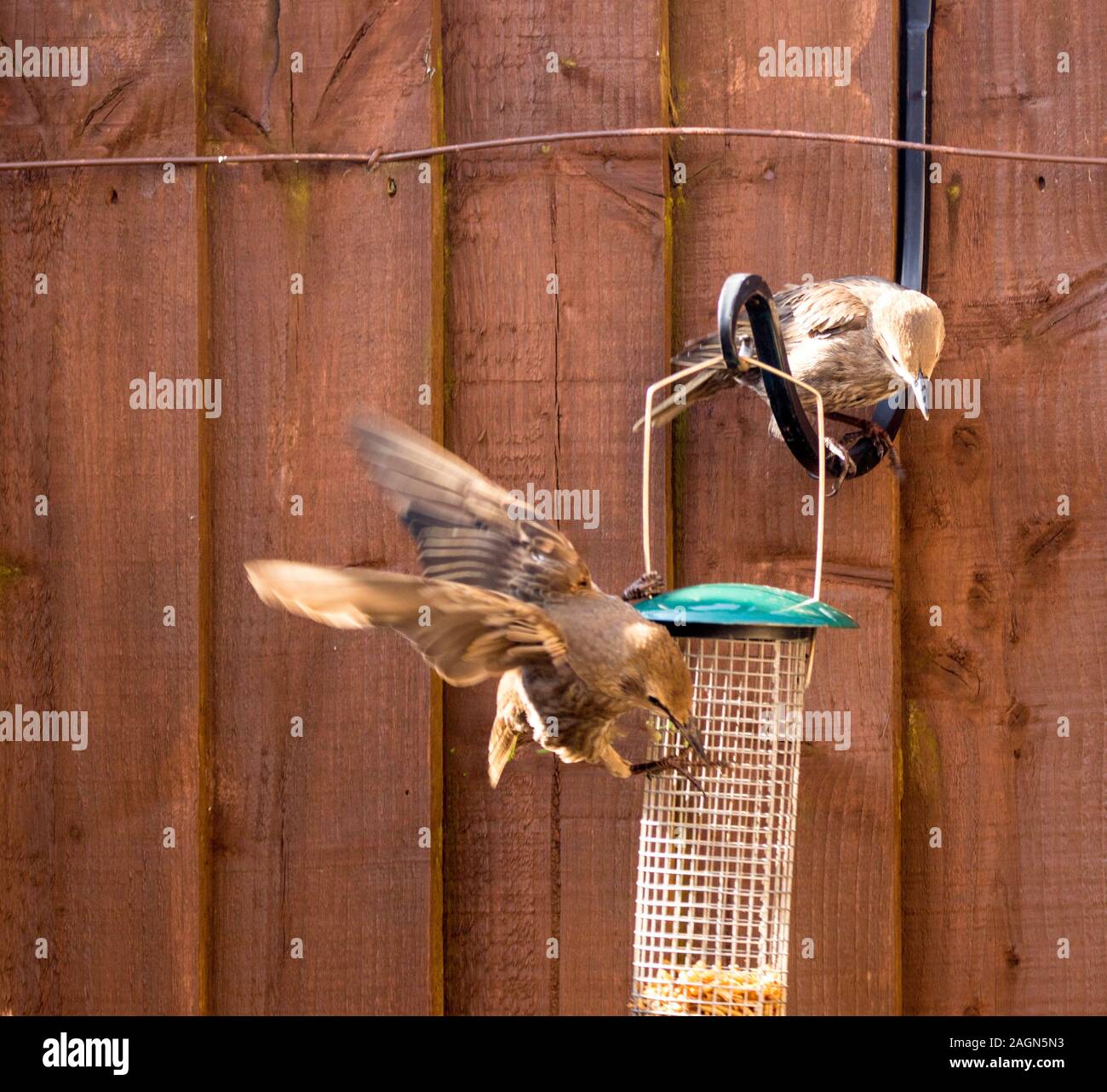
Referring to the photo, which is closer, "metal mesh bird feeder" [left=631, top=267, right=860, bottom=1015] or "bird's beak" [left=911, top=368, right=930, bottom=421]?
"metal mesh bird feeder" [left=631, top=267, right=860, bottom=1015]

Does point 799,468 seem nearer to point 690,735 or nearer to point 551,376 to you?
point 551,376

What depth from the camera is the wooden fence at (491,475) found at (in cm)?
312

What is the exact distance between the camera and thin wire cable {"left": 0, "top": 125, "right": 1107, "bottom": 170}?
9.89 feet

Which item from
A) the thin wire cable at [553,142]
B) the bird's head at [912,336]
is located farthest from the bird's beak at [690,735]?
the thin wire cable at [553,142]

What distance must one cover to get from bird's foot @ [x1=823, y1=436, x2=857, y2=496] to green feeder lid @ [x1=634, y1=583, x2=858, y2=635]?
0.60 meters

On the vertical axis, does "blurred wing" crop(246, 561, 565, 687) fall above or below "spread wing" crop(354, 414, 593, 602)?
below

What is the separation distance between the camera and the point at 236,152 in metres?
3.22

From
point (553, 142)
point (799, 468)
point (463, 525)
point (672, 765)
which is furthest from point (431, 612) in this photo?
point (553, 142)

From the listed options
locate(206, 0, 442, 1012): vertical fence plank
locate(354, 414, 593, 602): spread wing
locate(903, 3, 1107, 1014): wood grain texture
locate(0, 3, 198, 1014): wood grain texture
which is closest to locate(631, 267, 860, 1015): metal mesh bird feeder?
locate(354, 414, 593, 602): spread wing

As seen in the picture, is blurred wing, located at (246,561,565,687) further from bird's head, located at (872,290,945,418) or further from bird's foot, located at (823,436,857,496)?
bird's head, located at (872,290,945,418)

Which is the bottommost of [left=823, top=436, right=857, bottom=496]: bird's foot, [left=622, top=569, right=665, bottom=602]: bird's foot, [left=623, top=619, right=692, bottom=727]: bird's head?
[left=623, top=619, right=692, bottom=727]: bird's head

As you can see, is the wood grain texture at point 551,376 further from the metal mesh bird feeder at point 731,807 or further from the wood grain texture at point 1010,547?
the wood grain texture at point 1010,547

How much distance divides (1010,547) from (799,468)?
52 cm

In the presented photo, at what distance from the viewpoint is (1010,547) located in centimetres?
316
